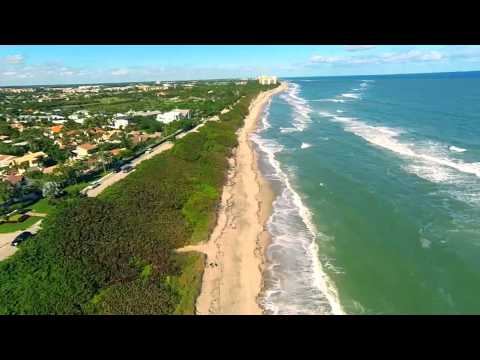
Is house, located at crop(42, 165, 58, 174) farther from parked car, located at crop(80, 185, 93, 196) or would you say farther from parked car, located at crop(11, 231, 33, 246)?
parked car, located at crop(11, 231, 33, 246)

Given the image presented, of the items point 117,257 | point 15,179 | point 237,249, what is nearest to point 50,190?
point 15,179

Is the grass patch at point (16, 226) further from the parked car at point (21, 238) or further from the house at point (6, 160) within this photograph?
the house at point (6, 160)

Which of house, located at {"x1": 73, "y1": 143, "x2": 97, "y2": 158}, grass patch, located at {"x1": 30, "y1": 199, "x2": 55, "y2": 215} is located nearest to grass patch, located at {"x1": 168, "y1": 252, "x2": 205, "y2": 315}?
grass patch, located at {"x1": 30, "y1": 199, "x2": 55, "y2": 215}
